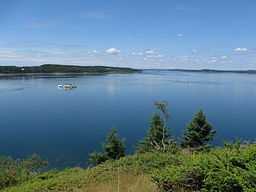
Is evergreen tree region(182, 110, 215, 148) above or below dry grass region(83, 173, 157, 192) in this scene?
below

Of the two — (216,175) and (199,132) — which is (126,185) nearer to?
(216,175)

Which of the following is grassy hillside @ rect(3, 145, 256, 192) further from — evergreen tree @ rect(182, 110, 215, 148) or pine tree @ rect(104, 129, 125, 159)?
evergreen tree @ rect(182, 110, 215, 148)

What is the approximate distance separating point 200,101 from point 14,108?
36.5 metres

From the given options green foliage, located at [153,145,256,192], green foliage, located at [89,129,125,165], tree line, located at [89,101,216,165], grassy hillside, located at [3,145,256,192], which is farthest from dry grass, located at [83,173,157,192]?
green foliage, located at [89,129,125,165]

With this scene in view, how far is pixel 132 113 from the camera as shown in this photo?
56.9 m

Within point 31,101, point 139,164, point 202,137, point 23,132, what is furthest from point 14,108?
point 139,164

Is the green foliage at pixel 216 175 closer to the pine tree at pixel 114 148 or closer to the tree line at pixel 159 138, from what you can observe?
the tree line at pixel 159 138

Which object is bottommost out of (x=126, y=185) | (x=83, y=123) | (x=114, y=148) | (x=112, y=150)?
(x=83, y=123)

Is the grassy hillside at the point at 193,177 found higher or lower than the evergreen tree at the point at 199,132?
higher

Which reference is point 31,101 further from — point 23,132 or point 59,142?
point 59,142

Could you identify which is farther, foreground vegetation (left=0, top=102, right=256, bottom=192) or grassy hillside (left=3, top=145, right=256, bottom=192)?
foreground vegetation (left=0, top=102, right=256, bottom=192)

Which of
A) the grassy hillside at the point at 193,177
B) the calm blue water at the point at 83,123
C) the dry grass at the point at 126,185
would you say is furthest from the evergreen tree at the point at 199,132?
the dry grass at the point at 126,185

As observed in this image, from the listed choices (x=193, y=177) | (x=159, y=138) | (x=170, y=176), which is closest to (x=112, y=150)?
(x=159, y=138)

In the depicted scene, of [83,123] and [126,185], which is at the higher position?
[126,185]
